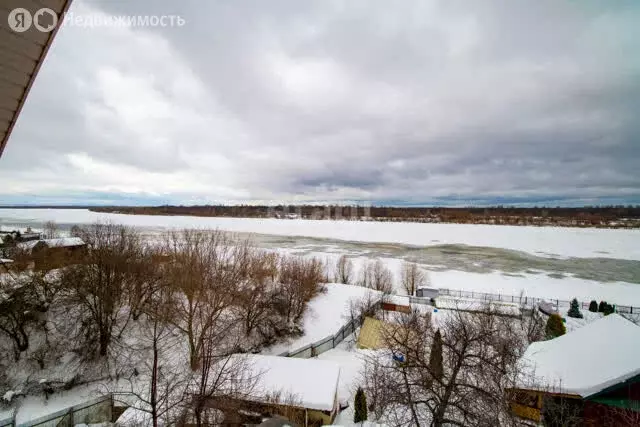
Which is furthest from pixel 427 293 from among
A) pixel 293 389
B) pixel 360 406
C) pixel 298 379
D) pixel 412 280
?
pixel 293 389

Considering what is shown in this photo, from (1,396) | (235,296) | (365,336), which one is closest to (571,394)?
(365,336)

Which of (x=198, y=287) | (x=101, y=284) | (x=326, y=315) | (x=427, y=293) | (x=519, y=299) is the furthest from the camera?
(x=427, y=293)

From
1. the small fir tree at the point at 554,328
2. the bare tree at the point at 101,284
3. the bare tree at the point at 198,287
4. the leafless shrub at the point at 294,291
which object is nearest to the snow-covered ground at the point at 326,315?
the leafless shrub at the point at 294,291

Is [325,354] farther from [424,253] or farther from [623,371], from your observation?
[424,253]

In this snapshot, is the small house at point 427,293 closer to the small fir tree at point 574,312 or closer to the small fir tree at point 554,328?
the small fir tree at point 574,312

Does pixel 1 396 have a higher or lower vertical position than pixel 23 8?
lower

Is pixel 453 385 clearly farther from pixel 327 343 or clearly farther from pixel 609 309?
pixel 609 309
